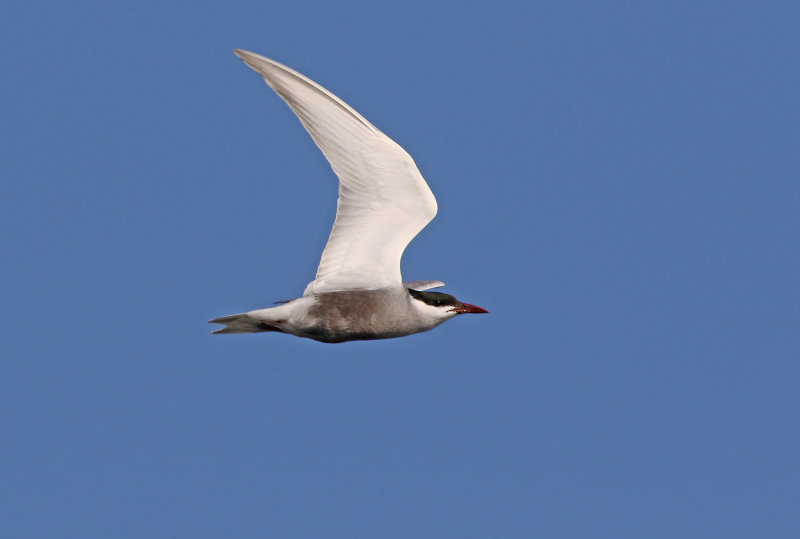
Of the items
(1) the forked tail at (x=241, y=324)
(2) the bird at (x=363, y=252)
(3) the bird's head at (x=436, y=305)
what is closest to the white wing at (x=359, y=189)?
(2) the bird at (x=363, y=252)

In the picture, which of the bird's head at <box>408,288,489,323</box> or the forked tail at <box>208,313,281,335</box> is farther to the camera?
the bird's head at <box>408,288,489,323</box>

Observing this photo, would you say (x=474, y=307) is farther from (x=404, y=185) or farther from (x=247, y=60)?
(x=247, y=60)

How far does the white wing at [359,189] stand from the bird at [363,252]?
12 millimetres

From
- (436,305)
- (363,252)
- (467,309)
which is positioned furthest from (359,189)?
(467,309)

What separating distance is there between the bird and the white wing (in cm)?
1

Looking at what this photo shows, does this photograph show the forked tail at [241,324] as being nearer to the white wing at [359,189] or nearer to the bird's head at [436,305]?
the white wing at [359,189]

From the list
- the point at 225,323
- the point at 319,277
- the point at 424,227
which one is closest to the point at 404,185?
the point at 424,227

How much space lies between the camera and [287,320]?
1469 cm

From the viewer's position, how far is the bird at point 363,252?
13.4 metres

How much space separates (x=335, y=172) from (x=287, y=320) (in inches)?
86.7

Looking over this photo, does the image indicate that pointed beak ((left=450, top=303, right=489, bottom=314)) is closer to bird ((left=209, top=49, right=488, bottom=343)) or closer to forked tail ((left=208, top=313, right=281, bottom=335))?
bird ((left=209, top=49, right=488, bottom=343))

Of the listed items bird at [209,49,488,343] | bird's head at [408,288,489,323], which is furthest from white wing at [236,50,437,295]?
bird's head at [408,288,489,323]

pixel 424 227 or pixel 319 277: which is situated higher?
pixel 424 227

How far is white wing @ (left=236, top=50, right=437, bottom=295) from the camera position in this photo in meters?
12.9
